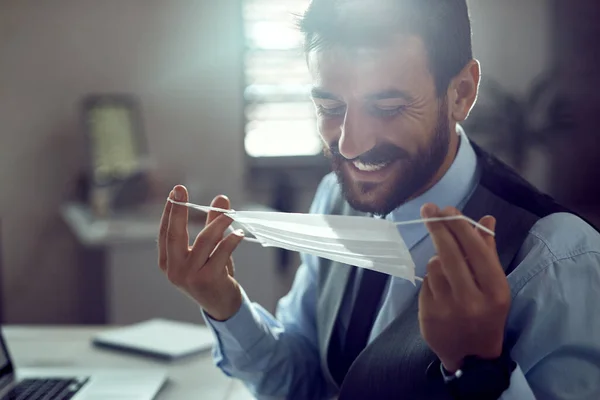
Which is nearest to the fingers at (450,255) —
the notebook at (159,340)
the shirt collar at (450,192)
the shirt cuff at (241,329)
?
the shirt collar at (450,192)

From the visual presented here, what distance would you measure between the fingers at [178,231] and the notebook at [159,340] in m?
0.43

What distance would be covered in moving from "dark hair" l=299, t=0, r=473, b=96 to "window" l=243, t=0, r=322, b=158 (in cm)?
234

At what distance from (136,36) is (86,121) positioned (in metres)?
0.49

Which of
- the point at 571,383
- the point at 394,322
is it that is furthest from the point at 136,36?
the point at 571,383

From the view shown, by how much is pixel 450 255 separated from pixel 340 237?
21 centimetres

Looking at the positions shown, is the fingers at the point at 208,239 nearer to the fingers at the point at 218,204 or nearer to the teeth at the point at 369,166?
the fingers at the point at 218,204

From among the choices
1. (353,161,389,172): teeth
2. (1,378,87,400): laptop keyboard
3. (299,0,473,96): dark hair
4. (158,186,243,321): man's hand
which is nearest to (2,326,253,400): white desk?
(1,378,87,400): laptop keyboard

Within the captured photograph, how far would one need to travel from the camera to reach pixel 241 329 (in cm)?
116

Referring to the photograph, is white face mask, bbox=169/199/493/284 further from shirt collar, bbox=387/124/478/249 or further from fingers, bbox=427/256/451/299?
shirt collar, bbox=387/124/478/249

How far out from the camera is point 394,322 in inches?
39.5

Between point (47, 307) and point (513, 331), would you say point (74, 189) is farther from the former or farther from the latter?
point (513, 331)

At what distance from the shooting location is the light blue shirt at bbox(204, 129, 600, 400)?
0.85m

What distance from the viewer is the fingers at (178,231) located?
98 centimetres

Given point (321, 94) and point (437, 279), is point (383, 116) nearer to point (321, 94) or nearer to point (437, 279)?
point (321, 94)
